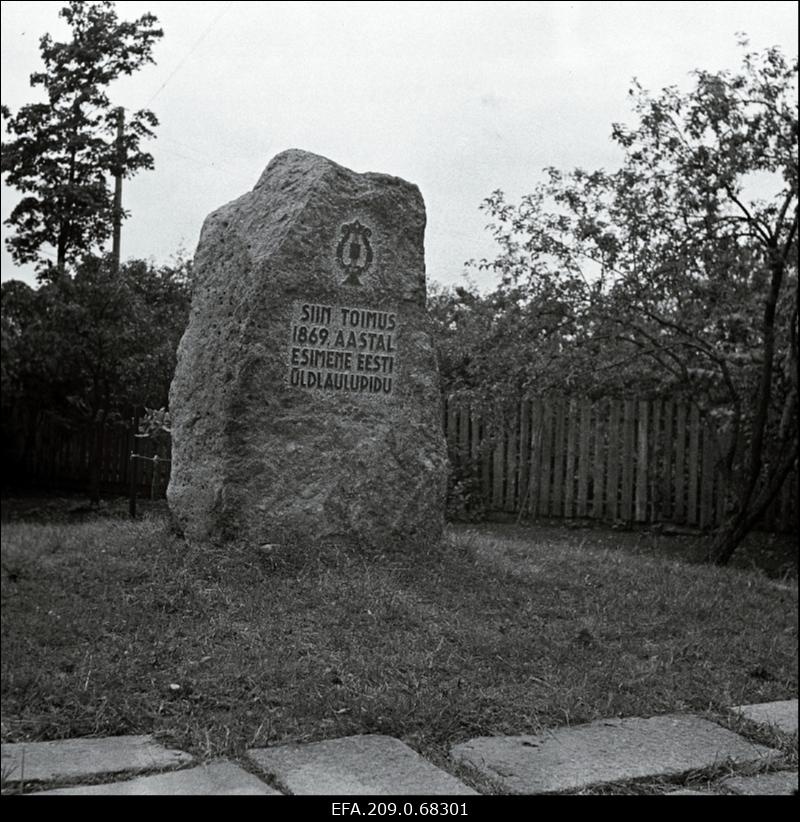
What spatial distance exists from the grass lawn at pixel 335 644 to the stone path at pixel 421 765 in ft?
0.32

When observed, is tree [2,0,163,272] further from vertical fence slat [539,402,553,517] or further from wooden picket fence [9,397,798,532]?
vertical fence slat [539,402,553,517]

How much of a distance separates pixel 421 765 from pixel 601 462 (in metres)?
8.83

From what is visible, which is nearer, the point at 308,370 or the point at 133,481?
the point at 133,481

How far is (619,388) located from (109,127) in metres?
9.93

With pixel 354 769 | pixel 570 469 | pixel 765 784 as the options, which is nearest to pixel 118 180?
pixel 354 769

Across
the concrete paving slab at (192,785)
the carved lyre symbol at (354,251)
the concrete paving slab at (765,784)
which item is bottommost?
the concrete paving slab at (765,784)

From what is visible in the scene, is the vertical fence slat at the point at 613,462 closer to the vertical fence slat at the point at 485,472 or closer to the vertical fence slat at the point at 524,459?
the vertical fence slat at the point at 524,459

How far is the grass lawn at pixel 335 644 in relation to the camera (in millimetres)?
2869

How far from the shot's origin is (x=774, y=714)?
4188 mm

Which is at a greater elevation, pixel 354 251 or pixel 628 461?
pixel 354 251

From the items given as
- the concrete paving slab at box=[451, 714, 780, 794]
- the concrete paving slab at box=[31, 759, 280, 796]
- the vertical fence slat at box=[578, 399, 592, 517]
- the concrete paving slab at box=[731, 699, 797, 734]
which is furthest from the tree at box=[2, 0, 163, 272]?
the vertical fence slat at box=[578, 399, 592, 517]

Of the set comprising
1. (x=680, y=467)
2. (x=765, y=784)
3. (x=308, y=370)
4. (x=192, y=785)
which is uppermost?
A: (x=308, y=370)

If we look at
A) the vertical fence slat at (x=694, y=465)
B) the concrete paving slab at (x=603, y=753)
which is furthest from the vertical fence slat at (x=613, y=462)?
the concrete paving slab at (x=603, y=753)

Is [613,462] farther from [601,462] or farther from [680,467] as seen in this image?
[680,467]
